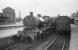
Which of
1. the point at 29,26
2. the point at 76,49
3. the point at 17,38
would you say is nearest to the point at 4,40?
the point at 17,38

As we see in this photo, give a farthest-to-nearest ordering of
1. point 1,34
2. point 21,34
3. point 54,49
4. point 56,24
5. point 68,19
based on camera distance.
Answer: point 56,24
point 68,19
point 21,34
point 54,49
point 1,34

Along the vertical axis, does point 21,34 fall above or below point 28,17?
below

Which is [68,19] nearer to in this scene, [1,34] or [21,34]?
[21,34]

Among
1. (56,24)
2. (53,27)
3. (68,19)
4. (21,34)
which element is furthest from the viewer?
(53,27)

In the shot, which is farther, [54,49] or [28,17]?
[28,17]

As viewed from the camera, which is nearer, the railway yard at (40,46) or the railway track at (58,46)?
the railway yard at (40,46)

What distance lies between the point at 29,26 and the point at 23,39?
1.92 metres

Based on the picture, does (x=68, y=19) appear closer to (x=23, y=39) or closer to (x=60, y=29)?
(x=60, y=29)

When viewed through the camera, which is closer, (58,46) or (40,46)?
(40,46)

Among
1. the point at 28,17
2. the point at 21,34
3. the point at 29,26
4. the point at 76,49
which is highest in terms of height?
the point at 28,17

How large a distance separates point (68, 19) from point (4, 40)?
550 inches

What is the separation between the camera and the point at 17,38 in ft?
50.3

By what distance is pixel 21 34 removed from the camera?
15297 mm

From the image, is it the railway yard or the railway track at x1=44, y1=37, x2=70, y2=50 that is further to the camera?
the railway track at x1=44, y1=37, x2=70, y2=50
